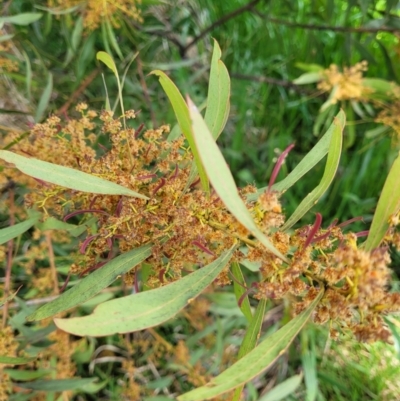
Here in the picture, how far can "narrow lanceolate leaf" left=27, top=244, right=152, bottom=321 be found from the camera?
56 cm

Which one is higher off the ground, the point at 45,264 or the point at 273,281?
the point at 273,281

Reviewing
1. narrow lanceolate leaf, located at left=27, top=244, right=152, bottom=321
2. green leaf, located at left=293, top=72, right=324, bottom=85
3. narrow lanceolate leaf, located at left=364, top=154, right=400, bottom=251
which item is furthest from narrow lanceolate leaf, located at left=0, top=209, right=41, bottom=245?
green leaf, located at left=293, top=72, right=324, bottom=85

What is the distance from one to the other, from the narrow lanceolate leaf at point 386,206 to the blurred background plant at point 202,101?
80 cm

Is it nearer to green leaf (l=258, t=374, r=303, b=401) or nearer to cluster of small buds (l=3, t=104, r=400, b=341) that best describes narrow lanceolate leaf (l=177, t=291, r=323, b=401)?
cluster of small buds (l=3, t=104, r=400, b=341)

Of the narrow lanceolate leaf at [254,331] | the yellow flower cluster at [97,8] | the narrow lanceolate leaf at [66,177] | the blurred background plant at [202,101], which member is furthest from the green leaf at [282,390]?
the yellow flower cluster at [97,8]

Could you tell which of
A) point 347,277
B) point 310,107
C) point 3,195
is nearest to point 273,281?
point 347,277

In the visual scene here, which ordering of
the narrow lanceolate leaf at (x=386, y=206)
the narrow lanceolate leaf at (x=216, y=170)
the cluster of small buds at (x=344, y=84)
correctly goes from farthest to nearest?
1. the cluster of small buds at (x=344, y=84)
2. the narrow lanceolate leaf at (x=386, y=206)
3. the narrow lanceolate leaf at (x=216, y=170)

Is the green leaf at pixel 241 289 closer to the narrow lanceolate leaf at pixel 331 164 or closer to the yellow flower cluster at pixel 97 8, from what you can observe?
the narrow lanceolate leaf at pixel 331 164

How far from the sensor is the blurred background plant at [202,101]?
1.20 m

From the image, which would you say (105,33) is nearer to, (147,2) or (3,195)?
(147,2)

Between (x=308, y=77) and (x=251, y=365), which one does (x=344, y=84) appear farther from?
(x=251, y=365)

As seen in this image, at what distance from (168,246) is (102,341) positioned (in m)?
1.16

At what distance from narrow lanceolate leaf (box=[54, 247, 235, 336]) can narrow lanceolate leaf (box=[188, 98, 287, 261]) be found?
0.12 meters

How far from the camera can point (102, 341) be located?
1581 mm
